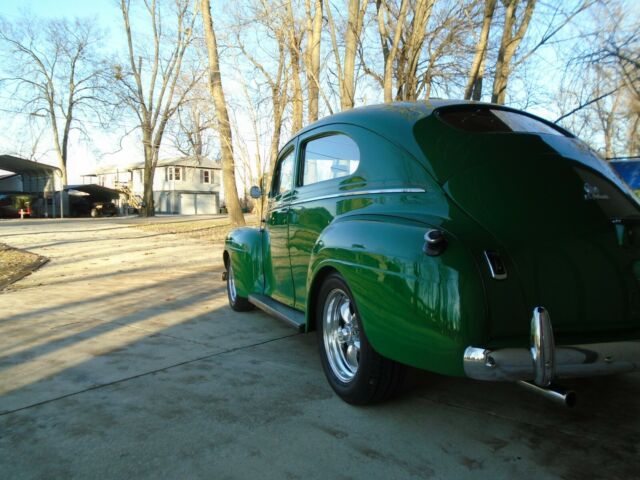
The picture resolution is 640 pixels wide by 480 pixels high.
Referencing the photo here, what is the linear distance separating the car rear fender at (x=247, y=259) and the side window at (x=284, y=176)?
0.50 meters

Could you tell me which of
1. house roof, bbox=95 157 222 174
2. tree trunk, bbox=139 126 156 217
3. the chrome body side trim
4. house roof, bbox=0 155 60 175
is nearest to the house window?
house roof, bbox=95 157 222 174

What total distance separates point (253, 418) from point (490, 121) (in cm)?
240

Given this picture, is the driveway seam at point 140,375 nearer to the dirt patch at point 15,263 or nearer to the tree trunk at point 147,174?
the dirt patch at point 15,263

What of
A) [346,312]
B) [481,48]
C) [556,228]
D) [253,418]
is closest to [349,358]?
[346,312]

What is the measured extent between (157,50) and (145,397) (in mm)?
35144

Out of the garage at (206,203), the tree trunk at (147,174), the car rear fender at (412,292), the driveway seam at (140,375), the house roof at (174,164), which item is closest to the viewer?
the car rear fender at (412,292)

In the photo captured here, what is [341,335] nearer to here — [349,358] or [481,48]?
[349,358]

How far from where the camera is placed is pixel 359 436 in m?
2.71

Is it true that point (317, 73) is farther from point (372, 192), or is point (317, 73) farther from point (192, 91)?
point (372, 192)

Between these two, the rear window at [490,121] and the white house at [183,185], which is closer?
the rear window at [490,121]

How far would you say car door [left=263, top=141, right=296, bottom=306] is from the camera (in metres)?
4.40

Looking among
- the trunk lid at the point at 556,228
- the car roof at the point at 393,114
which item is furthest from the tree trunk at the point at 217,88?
the trunk lid at the point at 556,228

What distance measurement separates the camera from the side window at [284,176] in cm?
477

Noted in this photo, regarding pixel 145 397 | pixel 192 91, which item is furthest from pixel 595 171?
pixel 192 91
